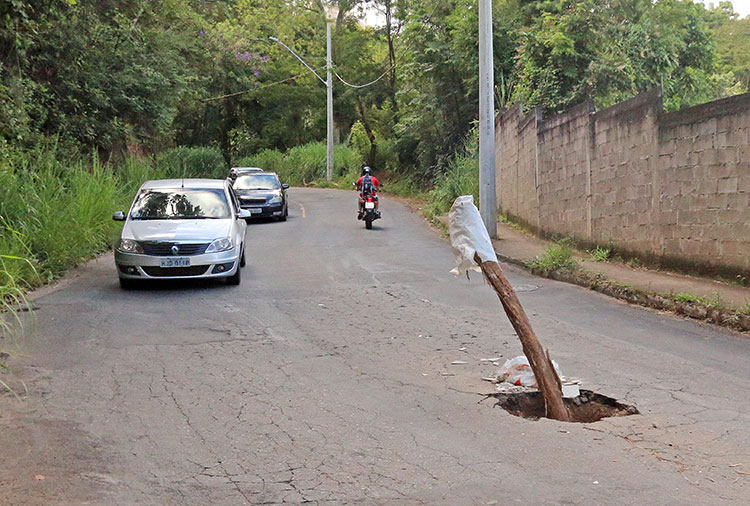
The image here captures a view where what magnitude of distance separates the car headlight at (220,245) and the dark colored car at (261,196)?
42.5 feet

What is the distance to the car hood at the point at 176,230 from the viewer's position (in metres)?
12.3

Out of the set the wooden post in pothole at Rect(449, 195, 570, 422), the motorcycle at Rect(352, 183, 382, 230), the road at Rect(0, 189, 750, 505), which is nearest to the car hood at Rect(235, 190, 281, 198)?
the motorcycle at Rect(352, 183, 382, 230)

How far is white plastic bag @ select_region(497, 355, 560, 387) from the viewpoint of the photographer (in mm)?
6551

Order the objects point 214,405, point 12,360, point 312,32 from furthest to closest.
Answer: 1. point 312,32
2. point 12,360
3. point 214,405

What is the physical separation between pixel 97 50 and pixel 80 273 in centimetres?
1027

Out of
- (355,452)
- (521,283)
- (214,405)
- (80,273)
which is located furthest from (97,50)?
(355,452)

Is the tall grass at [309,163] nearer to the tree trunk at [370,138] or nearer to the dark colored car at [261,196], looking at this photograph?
the tree trunk at [370,138]

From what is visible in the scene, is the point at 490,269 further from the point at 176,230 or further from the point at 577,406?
the point at 176,230

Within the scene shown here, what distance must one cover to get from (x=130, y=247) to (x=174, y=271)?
0.75 metres

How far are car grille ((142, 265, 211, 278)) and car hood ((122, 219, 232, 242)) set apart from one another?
427 mm

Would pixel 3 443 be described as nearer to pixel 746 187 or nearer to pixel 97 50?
pixel 746 187

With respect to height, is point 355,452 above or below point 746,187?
below

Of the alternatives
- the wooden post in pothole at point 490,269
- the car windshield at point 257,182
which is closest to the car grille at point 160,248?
the wooden post in pothole at point 490,269

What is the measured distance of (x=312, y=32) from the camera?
191 feet
